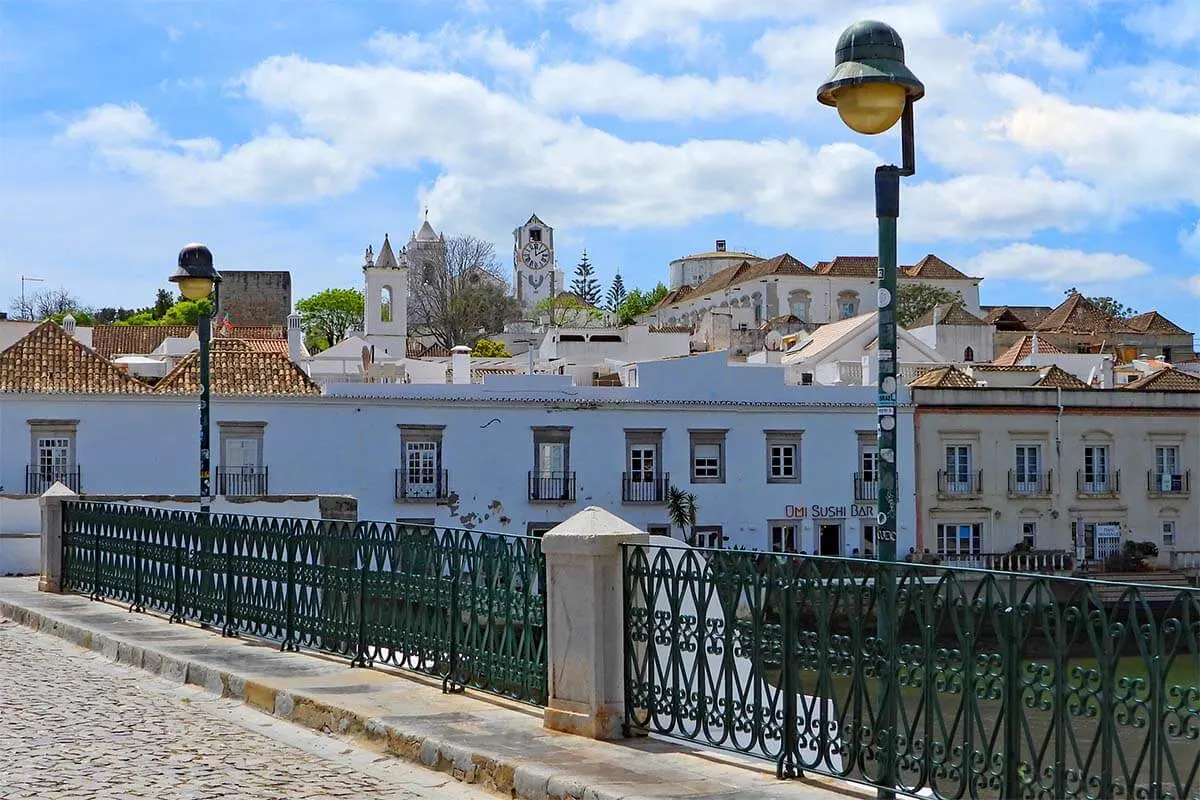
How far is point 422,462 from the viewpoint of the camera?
37656 millimetres

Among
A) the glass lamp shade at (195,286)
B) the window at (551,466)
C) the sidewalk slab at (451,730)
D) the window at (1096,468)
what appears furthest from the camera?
the window at (1096,468)

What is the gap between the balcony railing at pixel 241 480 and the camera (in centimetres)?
3588

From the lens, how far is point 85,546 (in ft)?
51.5

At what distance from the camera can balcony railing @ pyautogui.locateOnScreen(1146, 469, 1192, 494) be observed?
4322 centimetres

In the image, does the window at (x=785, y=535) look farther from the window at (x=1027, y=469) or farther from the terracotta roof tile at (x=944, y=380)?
the window at (x=1027, y=469)

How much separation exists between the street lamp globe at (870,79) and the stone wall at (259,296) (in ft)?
309

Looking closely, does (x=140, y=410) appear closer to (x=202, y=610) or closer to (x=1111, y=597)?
(x=202, y=610)

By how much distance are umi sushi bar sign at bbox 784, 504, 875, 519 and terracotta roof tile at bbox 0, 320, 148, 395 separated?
58.6 ft

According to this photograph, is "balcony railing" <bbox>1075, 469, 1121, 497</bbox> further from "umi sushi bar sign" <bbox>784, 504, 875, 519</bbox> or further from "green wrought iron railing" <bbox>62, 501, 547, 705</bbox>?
"green wrought iron railing" <bbox>62, 501, 547, 705</bbox>

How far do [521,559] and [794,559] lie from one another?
2215 mm

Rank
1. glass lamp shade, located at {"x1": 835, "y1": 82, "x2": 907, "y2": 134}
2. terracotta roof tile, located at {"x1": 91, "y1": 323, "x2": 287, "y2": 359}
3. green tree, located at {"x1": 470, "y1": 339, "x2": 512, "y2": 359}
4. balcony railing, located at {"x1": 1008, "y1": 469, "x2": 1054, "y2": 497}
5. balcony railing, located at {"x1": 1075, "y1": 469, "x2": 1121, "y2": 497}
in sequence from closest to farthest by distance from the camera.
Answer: glass lamp shade, located at {"x1": 835, "y1": 82, "x2": 907, "y2": 134} → balcony railing, located at {"x1": 1008, "y1": 469, "x2": 1054, "y2": 497} → balcony railing, located at {"x1": 1075, "y1": 469, "x2": 1121, "y2": 497} → terracotta roof tile, located at {"x1": 91, "y1": 323, "x2": 287, "y2": 359} → green tree, located at {"x1": 470, "y1": 339, "x2": 512, "y2": 359}

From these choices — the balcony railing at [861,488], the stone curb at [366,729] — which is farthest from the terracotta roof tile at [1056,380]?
the stone curb at [366,729]

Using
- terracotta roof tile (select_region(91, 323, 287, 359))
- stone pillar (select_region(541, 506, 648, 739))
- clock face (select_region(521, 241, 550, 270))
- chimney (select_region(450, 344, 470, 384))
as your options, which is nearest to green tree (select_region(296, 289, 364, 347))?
terracotta roof tile (select_region(91, 323, 287, 359))

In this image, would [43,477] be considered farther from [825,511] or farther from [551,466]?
[825,511]
